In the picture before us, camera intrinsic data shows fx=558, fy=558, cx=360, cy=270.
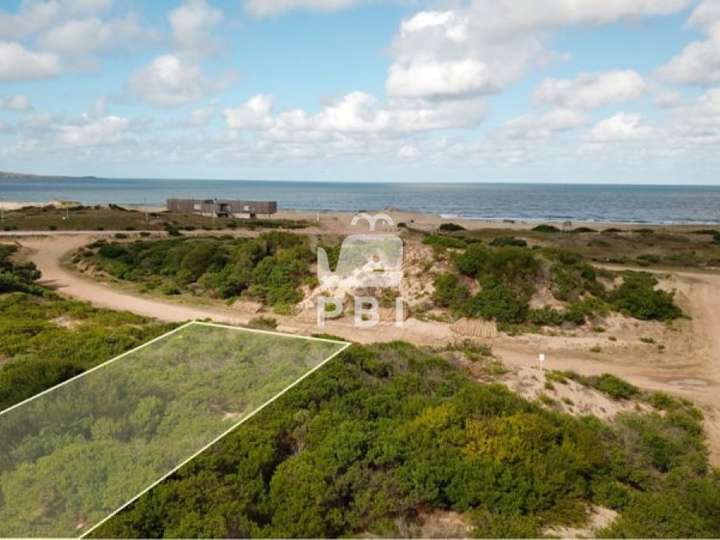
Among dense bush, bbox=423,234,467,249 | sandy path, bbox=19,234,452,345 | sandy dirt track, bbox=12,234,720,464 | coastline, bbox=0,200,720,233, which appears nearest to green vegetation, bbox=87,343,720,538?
sandy dirt track, bbox=12,234,720,464

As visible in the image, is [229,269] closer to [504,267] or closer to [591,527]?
[504,267]

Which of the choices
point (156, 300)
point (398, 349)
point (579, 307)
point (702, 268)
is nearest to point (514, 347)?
point (579, 307)

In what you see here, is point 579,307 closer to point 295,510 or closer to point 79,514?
point 295,510

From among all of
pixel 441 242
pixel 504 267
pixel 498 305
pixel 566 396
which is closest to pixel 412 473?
pixel 566 396

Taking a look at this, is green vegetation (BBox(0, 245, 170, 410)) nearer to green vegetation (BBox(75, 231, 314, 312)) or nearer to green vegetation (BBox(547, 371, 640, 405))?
green vegetation (BBox(75, 231, 314, 312))

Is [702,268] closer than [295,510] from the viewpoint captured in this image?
No

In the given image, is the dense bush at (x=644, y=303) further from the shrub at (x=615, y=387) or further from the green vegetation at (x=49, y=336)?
the green vegetation at (x=49, y=336)

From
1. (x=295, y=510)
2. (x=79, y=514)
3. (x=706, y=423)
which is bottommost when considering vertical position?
(x=706, y=423)
